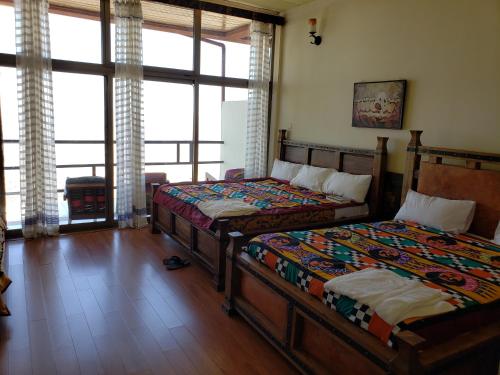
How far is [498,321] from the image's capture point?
1890 millimetres

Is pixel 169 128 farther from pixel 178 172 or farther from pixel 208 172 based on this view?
pixel 208 172

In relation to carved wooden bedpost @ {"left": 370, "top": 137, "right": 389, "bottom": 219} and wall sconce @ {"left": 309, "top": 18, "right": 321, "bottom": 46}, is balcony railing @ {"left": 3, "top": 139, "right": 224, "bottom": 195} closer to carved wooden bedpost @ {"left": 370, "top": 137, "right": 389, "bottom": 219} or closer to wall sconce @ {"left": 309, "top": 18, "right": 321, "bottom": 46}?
wall sconce @ {"left": 309, "top": 18, "right": 321, "bottom": 46}

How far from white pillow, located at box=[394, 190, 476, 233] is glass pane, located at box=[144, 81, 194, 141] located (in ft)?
10.0

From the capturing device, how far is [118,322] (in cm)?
256

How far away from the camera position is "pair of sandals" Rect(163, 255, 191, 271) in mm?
3479

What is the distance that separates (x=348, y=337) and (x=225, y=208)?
1.74m

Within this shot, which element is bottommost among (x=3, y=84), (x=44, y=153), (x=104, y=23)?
(x=44, y=153)

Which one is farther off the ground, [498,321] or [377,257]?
[377,257]

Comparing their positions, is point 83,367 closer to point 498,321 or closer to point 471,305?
point 471,305

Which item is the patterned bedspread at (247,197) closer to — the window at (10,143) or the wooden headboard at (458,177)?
Result: the wooden headboard at (458,177)

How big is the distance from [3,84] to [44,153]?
78 centimetres

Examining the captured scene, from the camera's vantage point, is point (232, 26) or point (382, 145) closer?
point (382, 145)

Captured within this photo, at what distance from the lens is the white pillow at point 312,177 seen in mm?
4344

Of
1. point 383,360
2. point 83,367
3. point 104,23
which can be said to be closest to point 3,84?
point 104,23
